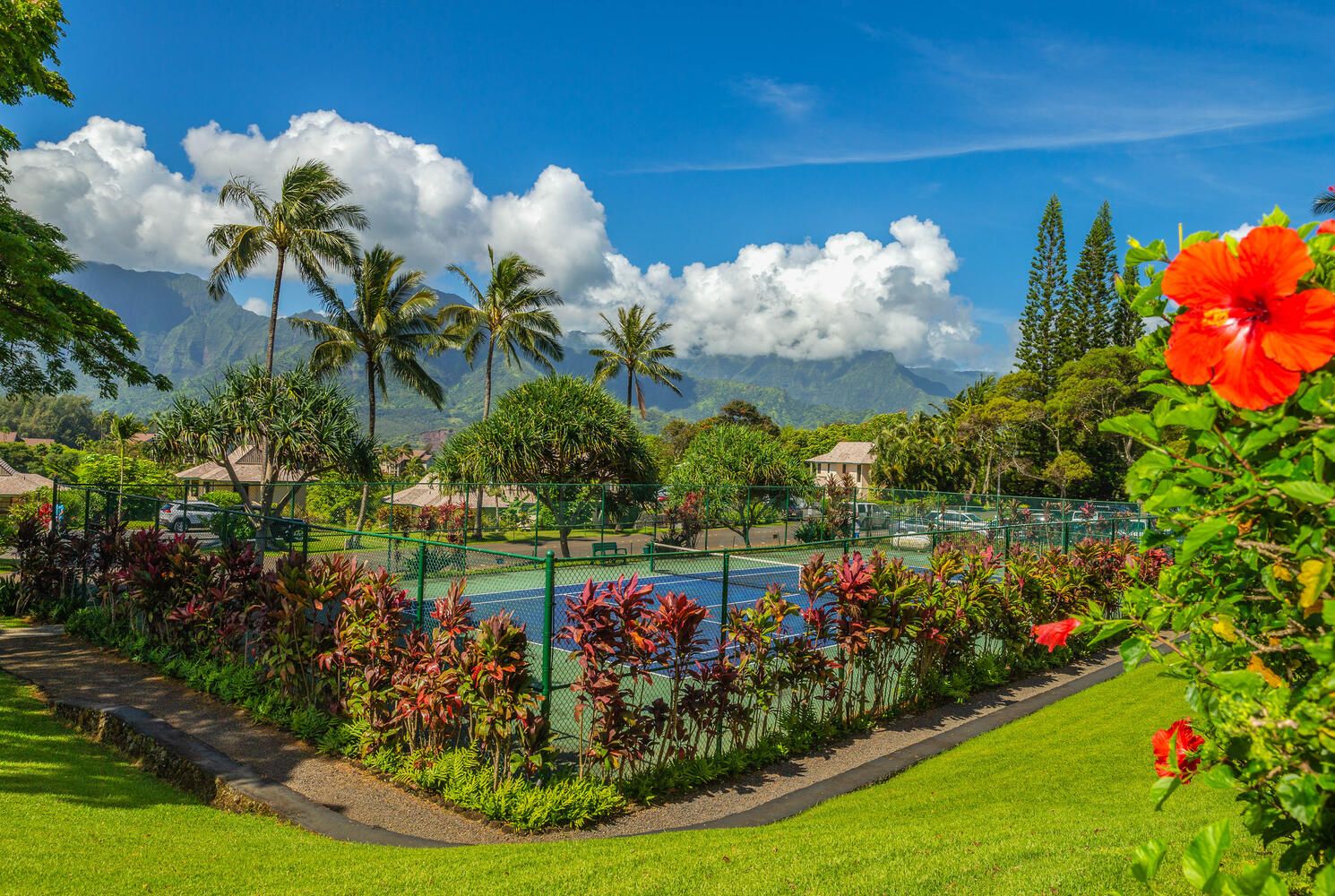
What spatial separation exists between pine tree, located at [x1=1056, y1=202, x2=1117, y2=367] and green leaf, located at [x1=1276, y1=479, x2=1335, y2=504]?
2324 inches

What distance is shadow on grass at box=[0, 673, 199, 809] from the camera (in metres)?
6.05

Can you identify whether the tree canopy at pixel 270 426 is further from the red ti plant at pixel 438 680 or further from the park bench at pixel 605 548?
the red ti plant at pixel 438 680

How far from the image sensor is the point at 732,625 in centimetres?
805

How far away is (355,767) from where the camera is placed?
7555mm

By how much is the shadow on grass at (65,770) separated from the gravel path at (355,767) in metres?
0.81

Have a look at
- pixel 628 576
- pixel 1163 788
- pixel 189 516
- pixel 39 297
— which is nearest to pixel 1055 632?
pixel 1163 788

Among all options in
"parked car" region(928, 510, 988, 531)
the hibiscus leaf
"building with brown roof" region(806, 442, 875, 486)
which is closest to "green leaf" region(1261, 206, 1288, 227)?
the hibiscus leaf

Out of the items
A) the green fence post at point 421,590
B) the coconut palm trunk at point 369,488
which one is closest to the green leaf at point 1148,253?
the green fence post at point 421,590

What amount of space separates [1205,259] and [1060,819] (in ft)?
16.0

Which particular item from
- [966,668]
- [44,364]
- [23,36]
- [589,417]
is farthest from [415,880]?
[589,417]

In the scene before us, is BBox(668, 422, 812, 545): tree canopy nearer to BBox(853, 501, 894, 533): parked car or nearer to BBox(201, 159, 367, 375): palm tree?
BBox(853, 501, 894, 533): parked car

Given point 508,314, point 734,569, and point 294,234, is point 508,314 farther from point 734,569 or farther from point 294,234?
point 734,569

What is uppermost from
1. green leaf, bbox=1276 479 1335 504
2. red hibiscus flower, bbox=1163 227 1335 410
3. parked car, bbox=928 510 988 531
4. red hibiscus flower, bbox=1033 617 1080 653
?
red hibiscus flower, bbox=1163 227 1335 410

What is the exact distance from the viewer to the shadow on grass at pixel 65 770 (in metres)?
6.05
